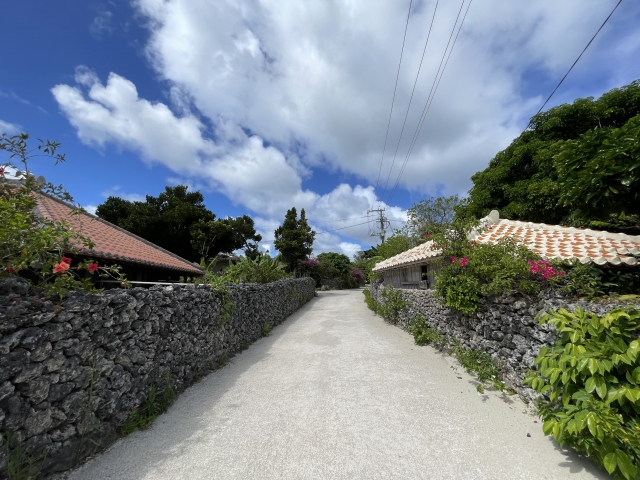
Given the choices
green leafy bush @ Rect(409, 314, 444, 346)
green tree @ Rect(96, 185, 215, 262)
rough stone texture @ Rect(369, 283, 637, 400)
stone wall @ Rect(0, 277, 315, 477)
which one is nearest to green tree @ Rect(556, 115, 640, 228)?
rough stone texture @ Rect(369, 283, 637, 400)

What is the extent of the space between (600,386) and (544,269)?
2.08m

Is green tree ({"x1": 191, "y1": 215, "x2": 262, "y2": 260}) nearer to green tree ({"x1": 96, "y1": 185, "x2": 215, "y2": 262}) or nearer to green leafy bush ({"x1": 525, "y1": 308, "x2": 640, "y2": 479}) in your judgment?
green tree ({"x1": 96, "y1": 185, "x2": 215, "y2": 262})

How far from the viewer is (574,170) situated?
4066 mm

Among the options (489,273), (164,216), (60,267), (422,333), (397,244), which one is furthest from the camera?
(164,216)

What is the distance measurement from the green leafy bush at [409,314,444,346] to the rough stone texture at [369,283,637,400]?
0.55 meters

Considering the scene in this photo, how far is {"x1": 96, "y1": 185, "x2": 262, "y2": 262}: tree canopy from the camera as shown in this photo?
2536cm

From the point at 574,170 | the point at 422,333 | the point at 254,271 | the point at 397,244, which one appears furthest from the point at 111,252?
the point at 397,244

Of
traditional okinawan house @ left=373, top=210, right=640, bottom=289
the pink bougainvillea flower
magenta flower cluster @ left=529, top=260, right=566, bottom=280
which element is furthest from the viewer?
traditional okinawan house @ left=373, top=210, right=640, bottom=289

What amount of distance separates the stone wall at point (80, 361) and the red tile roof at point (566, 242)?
6.19 meters

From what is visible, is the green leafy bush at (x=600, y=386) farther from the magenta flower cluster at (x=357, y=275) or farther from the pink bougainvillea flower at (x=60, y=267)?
the magenta flower cluster at (x=357, y=275)

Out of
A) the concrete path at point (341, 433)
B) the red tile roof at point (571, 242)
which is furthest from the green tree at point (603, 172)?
the concrete path at point (341, 433)

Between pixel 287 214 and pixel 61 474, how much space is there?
28.5 meters

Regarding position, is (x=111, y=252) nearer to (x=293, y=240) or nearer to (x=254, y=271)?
(x=254, y=271)

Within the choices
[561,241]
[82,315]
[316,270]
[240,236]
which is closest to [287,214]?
[240,236]
